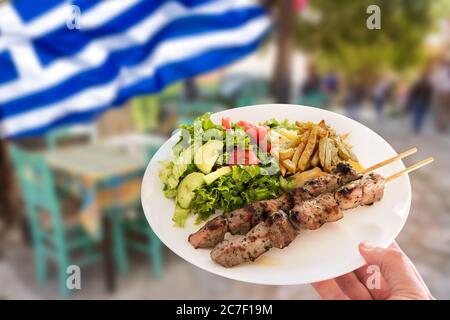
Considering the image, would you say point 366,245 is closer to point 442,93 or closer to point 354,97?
point 354,97

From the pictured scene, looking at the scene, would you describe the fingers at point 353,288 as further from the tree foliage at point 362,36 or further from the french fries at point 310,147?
the tree foliage at point 362,36

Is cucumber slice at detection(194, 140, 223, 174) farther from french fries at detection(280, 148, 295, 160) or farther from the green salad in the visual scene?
french fries at detection(280, 148, 295, 160)

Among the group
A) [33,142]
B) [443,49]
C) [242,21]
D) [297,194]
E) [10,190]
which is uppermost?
[242,21]

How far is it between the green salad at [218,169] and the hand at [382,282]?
255 mm

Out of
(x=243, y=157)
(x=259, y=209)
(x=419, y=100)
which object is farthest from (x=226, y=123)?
(x=419, y=100)

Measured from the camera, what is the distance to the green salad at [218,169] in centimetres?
100

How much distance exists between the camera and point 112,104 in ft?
8.77

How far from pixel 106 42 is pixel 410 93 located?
6.02ft

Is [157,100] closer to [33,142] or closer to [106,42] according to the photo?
[106,42]

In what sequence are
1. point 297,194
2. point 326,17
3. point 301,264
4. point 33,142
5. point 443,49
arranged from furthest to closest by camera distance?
1. point 33,142
2. point 443,49
3. point 326,17
4. point 297,194
5. point 301,264

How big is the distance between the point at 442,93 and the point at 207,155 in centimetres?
270

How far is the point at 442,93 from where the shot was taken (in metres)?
3.25

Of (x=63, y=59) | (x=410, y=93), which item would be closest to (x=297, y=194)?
(x=63, y=59)

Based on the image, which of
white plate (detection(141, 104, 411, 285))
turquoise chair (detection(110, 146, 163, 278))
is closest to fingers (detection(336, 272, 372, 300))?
white plate (detection(141, 104, 411, 285))
